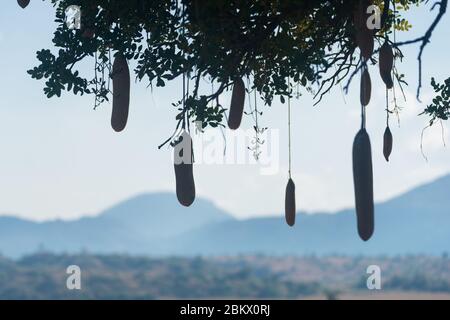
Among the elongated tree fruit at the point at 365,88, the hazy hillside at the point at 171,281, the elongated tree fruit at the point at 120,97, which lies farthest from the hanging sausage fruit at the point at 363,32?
the hazy hillside at the point at 171,281

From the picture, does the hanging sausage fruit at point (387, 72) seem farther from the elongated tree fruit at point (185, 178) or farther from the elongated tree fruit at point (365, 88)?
the elongated tree fruit at point (185, 178)

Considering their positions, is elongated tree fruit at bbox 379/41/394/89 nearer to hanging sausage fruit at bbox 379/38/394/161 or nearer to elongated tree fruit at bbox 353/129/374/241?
hanging sausage fruit at bbox 379/38/394/161

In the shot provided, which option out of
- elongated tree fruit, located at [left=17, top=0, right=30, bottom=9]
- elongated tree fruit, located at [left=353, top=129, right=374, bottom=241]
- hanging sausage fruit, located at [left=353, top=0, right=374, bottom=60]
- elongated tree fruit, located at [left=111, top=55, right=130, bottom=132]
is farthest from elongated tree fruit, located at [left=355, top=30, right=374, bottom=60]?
elongated tree fruit, located at [left=17, top=0, right=30, bottom=9]

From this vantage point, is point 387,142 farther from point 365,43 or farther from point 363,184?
point 363,184

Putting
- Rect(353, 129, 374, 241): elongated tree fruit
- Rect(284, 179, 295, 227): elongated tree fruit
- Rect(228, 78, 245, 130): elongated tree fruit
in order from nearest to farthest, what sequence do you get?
Rect(353, 129, 374, 241): elongated tree fruit → Rect(284, 179, 295, 227): elongated tree fruit → Rect(228, 78, 245, 130): elongated tree fruit

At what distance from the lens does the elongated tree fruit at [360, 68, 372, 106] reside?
4664 millimetres

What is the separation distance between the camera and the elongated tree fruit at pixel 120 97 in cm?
499

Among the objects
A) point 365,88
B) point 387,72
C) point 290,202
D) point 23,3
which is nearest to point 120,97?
point 23,3

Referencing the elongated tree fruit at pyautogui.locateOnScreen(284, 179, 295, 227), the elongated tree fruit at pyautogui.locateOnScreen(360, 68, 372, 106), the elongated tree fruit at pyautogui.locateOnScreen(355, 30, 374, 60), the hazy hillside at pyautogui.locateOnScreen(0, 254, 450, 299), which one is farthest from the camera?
the hazy hillside at pyautogui.locateOnScreen(0, 254, 450, 299)

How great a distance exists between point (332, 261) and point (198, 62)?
105441mm

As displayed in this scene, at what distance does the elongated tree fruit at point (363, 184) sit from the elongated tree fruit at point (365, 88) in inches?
10.5

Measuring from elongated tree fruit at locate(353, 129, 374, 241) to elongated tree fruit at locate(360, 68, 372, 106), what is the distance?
0.88 ft

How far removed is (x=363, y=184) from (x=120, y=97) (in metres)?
1.35

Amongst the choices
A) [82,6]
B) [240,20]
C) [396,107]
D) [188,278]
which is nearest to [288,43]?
[240,20]
